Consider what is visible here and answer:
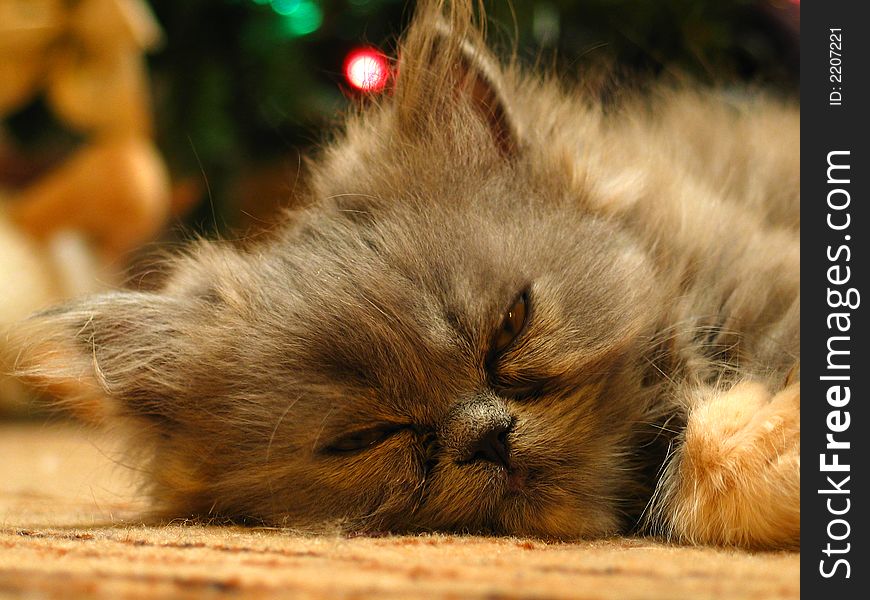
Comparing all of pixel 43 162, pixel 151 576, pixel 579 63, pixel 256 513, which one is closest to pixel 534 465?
pixel 256 513

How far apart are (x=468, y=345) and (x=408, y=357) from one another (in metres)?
0.10

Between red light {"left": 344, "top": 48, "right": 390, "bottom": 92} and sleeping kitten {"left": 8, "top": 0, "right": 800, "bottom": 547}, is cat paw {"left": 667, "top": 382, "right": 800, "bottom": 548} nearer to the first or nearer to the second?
sleeping kitten {"left": 8, "top": 0, "right": 800, "bottom": 547}

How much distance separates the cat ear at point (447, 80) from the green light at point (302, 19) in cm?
101

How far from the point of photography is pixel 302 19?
2.72m

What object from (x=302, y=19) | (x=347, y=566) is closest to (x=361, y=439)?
(x=347, y=566)

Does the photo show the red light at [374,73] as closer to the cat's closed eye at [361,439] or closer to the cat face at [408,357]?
the cat face at [408,357]

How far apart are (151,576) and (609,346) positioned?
0.78 m

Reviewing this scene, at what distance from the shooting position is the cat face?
1.33 m

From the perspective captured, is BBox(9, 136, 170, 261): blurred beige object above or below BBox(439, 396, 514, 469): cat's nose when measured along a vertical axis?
above

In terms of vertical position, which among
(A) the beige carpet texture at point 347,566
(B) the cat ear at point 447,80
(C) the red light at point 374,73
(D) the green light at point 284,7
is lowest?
(A) the beige carpet texture at point 347,566

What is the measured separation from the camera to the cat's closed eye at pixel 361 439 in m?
1.36
